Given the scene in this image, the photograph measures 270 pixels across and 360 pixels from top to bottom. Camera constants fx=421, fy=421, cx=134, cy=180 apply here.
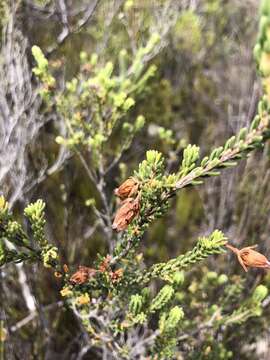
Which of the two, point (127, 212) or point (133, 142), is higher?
point (127, 212)

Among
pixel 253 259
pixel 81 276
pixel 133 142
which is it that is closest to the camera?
pixel 253 259

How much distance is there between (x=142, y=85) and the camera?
2480mm

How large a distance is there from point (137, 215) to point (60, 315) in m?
1.63

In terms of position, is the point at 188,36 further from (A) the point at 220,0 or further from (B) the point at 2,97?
(B) the point at 2,97

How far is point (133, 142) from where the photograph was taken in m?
3.60

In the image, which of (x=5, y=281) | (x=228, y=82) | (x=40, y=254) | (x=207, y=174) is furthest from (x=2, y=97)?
(x=228, y=82)

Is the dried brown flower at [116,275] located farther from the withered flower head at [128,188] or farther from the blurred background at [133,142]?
the blurred background at [133,142]

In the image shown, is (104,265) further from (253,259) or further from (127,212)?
(253,259)

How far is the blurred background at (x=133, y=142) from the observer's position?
222 cm

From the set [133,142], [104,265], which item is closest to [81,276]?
[104,265]

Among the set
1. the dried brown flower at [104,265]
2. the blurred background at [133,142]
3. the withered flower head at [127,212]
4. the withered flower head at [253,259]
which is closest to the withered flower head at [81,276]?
the dried brown flower at [104,265]

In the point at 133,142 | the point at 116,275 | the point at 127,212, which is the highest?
the point at 127,212

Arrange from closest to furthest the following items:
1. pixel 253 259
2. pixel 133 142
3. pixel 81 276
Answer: pixel 253 259 < pixel 81 276 < pixel 133 142

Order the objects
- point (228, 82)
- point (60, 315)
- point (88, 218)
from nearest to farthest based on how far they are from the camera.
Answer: point (60, 315) → point (88, 218) → point (228, 82)
